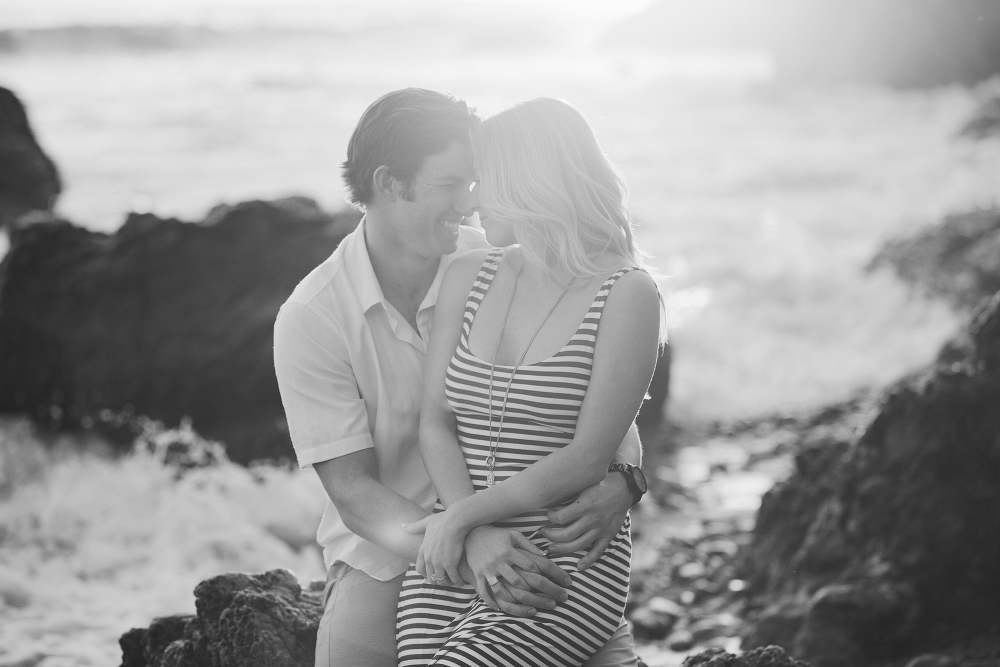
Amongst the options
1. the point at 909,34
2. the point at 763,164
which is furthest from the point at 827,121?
the point at 909,34

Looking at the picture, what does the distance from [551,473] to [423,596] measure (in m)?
0.53

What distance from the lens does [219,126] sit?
2955 cm

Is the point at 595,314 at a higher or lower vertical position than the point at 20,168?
lower

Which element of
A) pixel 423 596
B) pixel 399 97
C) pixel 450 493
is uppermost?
pixel 399 97

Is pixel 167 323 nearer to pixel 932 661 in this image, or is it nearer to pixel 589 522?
pixel 589 522

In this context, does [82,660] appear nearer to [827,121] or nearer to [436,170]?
[436,170]

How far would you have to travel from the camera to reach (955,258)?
10750 millimetres

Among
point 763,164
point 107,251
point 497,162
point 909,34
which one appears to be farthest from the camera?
point 909,34

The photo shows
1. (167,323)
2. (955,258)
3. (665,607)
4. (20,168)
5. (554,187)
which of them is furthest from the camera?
(20,168)

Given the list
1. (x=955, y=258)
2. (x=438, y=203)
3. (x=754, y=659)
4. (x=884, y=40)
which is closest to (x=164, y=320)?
(x=438, y=203)

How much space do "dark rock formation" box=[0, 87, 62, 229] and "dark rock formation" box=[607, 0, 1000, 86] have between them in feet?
113

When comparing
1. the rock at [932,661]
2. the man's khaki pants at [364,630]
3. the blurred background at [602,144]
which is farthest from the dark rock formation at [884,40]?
the man's khaki pants at [364,630]

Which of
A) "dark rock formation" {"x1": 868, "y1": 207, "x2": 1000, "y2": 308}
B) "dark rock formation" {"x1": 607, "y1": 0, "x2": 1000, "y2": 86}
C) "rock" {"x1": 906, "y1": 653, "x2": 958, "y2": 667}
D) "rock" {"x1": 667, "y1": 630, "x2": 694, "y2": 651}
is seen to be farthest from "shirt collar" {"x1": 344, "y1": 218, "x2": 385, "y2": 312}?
"dark rock formation" {"x1": 607, "y1": 0, "x2": 1000, "y2": 86}

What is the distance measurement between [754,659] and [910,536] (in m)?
1.64
